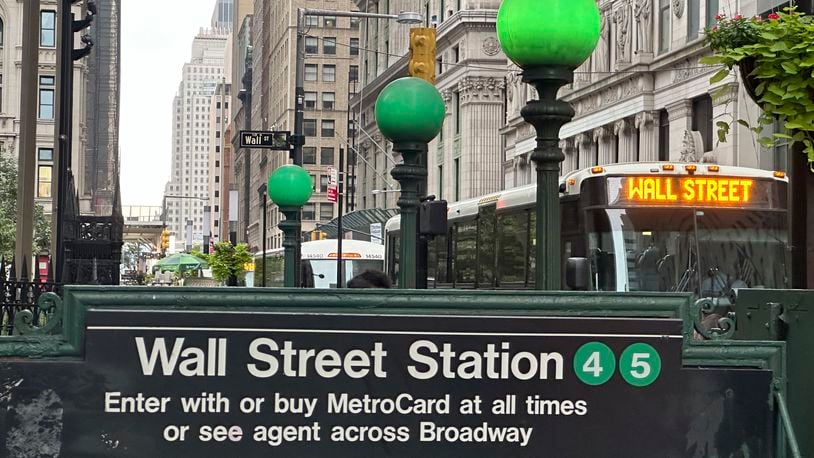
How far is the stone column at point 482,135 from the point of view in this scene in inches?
2420

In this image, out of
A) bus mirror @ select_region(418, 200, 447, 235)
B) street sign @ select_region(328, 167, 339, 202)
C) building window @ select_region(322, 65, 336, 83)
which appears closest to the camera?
bus mirror @ select_region(418, 200, 447, 235)

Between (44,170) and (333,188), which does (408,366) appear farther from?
(44,170)

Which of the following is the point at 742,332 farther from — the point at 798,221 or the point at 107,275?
the point at 107,275

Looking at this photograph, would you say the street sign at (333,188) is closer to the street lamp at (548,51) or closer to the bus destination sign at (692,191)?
the bus destination sign at (692,191)

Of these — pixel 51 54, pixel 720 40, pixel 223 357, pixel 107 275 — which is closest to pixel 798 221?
A: pixel 720 40

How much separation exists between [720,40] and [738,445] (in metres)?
3.01

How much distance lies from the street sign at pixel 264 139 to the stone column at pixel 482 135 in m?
36.3

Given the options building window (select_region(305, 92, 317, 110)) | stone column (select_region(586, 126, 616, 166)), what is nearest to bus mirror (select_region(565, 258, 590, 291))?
stone column (select_region(586, 126, 616, 166))

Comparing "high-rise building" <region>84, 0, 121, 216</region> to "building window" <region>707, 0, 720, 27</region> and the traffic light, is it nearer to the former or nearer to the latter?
the traffic light

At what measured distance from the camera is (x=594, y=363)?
4.83 metres

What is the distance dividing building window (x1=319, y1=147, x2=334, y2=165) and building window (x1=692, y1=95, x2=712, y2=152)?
85074 millimetres

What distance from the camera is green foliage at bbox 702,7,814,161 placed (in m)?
6.86

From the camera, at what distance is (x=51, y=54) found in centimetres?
7238

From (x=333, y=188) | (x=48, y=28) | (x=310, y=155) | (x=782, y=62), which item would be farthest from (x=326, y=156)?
(x=782, y=62)
